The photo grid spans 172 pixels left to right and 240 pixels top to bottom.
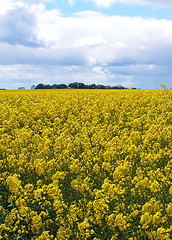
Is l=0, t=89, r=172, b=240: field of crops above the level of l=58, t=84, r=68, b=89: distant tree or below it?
below

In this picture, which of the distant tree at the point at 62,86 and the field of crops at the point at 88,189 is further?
the distant tree at the point at 62,86

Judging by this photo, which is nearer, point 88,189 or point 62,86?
point 88,189

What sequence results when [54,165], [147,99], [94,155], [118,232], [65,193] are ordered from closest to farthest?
[118,232] → [65,193] → [54,165] → [94,155] → [147,99]

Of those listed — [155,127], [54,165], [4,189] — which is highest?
[155,127]

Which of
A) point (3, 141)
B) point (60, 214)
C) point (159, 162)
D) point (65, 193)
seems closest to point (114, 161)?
point (159, 162)

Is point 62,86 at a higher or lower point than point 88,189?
higher

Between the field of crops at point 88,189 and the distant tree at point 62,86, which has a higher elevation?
the distant tree at point 62,86

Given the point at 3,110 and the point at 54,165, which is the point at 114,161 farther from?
the point at 3,110

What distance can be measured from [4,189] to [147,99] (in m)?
11.7

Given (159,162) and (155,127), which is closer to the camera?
(159,162)

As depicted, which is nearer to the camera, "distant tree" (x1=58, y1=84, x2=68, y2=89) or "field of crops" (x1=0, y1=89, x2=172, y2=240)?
"field of crops" (x1=0, y1=89, x2=172, y2=240)

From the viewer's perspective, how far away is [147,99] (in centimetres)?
1881

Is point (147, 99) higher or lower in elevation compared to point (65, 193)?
higher

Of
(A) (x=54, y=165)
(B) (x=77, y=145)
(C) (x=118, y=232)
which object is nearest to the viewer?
(C) (x=118, y=232)
